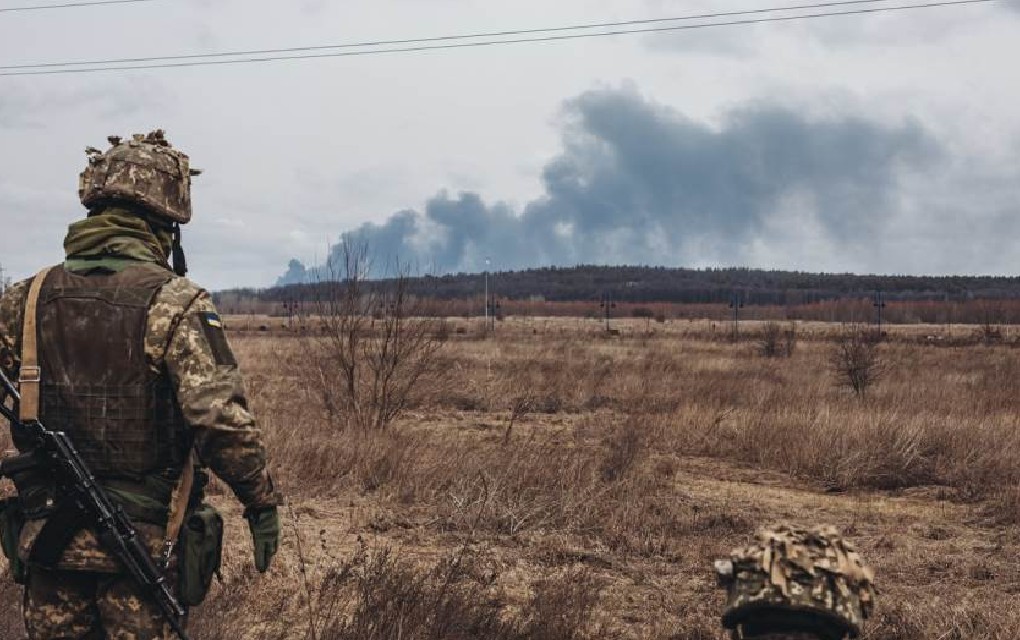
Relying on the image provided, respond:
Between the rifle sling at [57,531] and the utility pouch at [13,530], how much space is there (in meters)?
0.13

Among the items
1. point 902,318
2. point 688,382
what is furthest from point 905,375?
point 902,318

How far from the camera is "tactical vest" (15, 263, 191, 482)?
2.76m

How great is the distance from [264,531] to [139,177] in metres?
1.18

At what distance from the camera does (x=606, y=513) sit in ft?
22.8

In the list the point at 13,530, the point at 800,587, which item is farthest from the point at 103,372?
the point at 800,587

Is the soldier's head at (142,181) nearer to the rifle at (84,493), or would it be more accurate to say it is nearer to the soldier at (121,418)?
the soldier at (121,418)

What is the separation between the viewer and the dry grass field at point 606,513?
180 inches

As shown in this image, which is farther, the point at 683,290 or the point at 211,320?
the point at 683,290

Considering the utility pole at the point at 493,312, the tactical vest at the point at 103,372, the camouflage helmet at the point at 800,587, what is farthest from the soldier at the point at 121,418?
the utility pole at the point at 493,312

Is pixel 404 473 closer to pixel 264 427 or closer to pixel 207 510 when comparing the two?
pixel 264 427

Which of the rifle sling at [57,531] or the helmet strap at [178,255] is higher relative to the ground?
the helmet strap at [178,255]

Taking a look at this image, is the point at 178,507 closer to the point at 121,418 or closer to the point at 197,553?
the point at 197,553

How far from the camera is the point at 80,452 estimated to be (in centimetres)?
279

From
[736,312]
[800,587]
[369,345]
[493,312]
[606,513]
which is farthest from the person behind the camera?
[493,312]
